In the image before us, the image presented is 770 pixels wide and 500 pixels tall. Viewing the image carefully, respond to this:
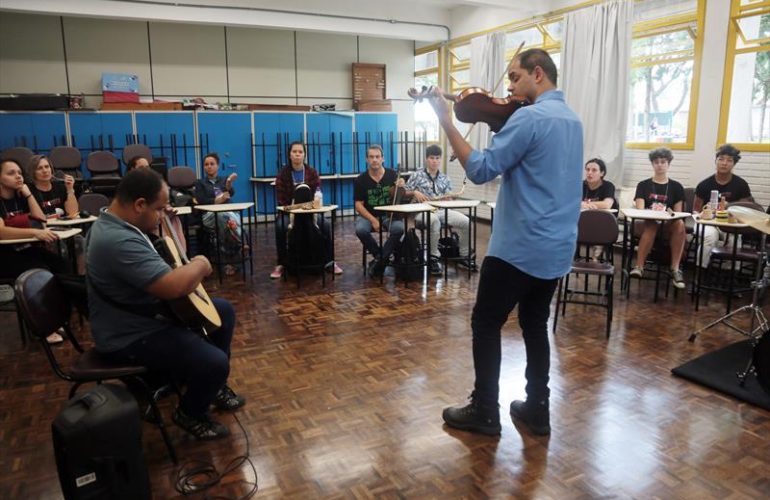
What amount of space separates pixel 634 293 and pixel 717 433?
2.35m

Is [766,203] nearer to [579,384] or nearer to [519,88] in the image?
[579,384]

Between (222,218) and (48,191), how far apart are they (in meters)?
1.56

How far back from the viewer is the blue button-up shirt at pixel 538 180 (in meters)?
2.05

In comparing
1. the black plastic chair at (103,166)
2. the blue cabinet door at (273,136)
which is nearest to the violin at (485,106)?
the black plastic chair at (103,166)

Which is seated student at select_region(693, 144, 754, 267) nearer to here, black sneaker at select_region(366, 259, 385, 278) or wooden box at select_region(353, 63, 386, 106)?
black sneaker at select_region(366, 259, 385, 278)

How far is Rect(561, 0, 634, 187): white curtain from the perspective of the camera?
6000mm

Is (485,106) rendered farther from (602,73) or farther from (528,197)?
(602,73)

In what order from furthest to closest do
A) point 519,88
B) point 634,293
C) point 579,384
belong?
point 634,293
point 579,384
point 519,88

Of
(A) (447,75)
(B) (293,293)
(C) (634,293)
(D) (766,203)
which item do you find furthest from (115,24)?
(D) (766,203)

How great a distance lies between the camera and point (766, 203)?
5.06 m

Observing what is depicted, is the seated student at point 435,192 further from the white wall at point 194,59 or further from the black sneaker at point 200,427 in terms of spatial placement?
the white wall at point 194,59

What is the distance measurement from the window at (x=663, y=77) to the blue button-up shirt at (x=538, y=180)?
14.3ft

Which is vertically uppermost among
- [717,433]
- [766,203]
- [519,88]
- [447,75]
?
[447,75]

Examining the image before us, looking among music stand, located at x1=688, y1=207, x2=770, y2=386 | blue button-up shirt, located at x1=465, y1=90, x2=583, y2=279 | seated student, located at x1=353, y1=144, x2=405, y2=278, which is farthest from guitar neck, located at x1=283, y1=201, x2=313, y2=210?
music stand, located at x1=688, y1=207, x2=770, y2=386
